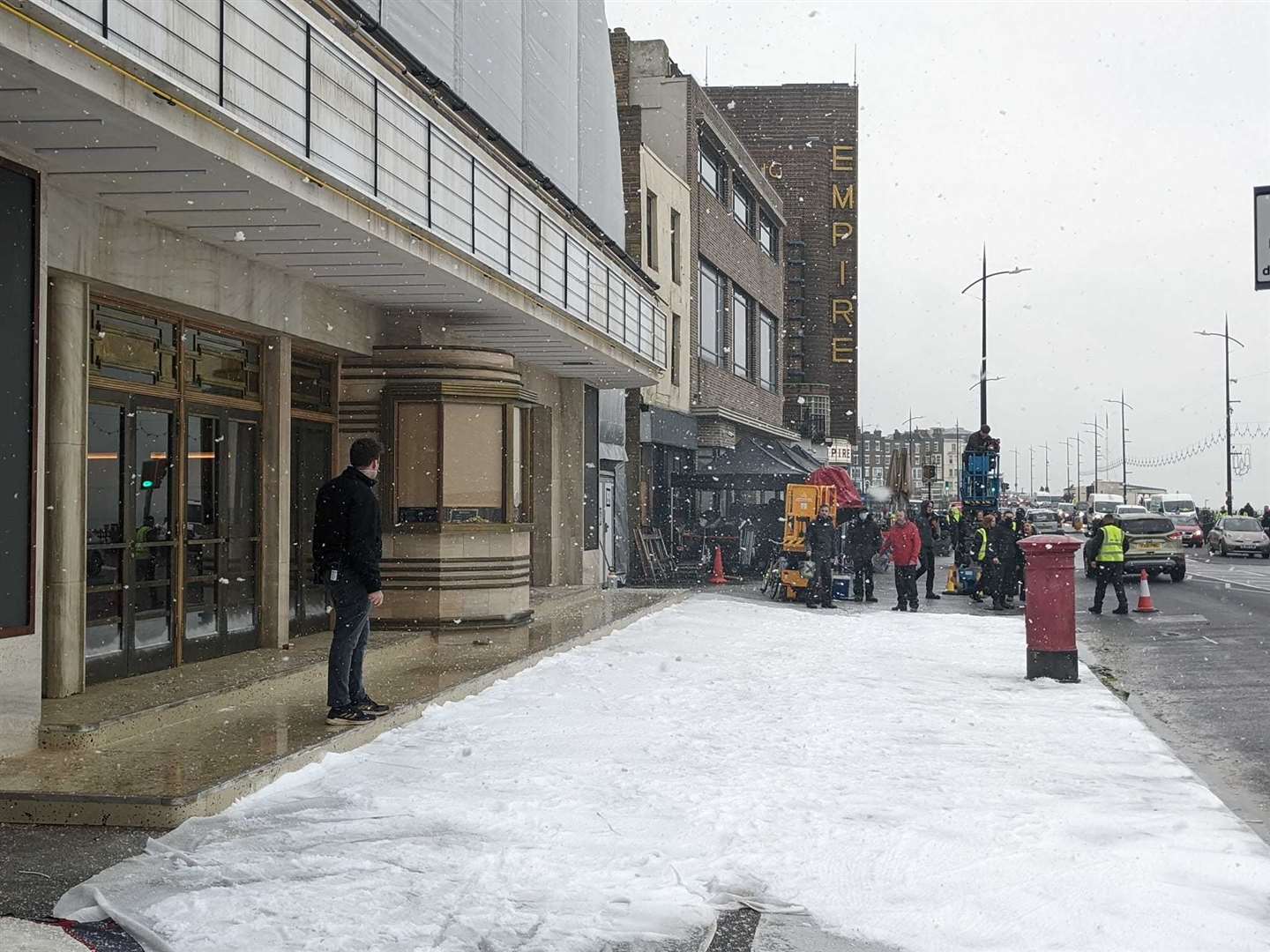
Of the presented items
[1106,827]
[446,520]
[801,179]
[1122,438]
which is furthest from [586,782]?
[1122,438]

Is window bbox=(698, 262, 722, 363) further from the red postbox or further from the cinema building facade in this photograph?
the red postbox

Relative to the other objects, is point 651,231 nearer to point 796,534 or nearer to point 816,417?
point 796,534

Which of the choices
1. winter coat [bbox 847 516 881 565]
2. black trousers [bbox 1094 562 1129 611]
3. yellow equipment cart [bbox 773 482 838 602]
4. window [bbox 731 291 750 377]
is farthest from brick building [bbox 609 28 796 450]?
black trousers [bbox 1094 562 1129 611]

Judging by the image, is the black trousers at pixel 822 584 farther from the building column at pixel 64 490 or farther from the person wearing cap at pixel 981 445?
the building column at pixel 64 490

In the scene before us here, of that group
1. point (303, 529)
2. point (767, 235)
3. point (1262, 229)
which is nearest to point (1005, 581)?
point (1262, 229)

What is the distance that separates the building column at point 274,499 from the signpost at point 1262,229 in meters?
9.83

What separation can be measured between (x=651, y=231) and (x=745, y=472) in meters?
6.90

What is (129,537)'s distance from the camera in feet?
31.9

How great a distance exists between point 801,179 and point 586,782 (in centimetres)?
5260

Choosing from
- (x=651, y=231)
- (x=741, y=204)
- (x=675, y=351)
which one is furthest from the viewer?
(x=741, y=204)

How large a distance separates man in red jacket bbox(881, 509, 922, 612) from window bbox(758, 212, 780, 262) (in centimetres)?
2472

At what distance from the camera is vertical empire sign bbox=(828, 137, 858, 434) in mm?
56719

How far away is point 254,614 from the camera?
1195 centimetres

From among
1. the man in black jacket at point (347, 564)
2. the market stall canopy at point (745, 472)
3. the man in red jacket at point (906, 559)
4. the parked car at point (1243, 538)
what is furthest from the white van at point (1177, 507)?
the man in black jacket at point (347, 564)
